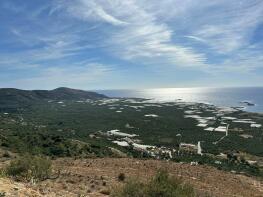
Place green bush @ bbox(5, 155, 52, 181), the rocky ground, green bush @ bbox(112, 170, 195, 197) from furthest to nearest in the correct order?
1. green bush @ bbox(5, 155, 52, 181)
2. the rocky ground
3. green bush @ bbox(112, 170, 195, 197)

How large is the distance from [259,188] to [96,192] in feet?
54.0

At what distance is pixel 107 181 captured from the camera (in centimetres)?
2636

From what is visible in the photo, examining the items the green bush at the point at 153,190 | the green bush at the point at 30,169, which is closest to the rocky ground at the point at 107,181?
the green bush at the point at 30,169

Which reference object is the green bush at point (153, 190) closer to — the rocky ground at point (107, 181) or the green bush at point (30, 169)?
the rocky ground at point (107, 181)

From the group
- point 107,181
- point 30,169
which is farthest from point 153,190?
point 30,169

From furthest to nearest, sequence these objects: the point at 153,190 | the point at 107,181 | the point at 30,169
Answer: the point at 107,181 → the point at 30,169 → the point at 153,190

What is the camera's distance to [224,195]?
26.8m

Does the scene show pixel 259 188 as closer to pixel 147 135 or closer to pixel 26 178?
pixel 26 178

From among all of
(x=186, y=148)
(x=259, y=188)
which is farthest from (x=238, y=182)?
(x=186, y=148)

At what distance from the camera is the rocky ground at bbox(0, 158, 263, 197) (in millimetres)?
19406

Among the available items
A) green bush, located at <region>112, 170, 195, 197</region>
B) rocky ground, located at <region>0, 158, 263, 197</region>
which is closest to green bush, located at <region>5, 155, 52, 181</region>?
rocky ground, located at <region>0, 158, 263, 197</region>

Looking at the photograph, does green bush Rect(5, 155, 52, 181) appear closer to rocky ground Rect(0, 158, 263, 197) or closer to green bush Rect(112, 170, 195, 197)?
rocky ground Rect(0, 158, 263, 197)

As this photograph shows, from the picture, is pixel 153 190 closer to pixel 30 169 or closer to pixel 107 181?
pixel 107 181

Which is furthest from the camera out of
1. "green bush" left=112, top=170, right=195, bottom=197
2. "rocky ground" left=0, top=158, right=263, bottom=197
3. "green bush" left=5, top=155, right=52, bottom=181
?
"green bush" left=5, top=155, right=52, bottom=181
